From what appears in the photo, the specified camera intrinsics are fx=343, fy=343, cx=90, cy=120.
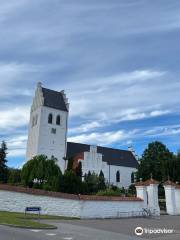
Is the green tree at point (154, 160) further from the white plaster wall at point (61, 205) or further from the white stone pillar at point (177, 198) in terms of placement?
the white plaster wall at point (61, 205)

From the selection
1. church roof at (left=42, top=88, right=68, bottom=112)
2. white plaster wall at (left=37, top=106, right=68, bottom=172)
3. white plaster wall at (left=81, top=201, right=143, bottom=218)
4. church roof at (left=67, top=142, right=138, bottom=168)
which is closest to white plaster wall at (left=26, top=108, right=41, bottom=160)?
white plaster wall at (left=37, top=106, right=68, bottom=172)

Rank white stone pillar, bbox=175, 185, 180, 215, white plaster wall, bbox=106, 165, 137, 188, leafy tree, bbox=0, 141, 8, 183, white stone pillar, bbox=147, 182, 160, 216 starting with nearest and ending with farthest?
white stone pillar, bbox=147, 182, 160, 216 < white stone pillar, bbox=175, 185, 180, 215 < leafy tree, bbox=0, 141, 8, 183 < white plaster wall, bbox=106, 165, 137, 188

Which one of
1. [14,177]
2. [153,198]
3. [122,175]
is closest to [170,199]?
[153,198]

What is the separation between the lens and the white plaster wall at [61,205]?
70.6ft

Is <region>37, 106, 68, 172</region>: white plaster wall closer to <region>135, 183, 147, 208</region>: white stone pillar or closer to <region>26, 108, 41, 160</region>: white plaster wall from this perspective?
<region>26, 108, 41, 160</region>: white plaster wall

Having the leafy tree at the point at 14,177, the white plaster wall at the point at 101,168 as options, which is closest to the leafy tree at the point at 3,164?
the leafy tree at the point at 14,177

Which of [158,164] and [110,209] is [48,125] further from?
[110,209]

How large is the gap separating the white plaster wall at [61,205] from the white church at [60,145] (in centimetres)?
4477

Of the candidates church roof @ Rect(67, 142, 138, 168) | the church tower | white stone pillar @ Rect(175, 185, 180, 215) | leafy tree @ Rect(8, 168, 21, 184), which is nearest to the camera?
white stone pillar @ Rect(175, 185, 180, 215)

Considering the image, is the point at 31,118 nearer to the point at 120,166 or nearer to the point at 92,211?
the point at 120,166

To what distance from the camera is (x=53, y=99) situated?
2970 inches

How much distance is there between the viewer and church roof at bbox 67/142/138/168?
76.6 metres

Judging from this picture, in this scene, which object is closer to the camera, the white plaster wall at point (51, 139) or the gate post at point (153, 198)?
the gate post at point (153, 198)

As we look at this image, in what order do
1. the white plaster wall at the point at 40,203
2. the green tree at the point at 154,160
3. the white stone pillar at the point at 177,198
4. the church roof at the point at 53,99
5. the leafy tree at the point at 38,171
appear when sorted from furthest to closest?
the church roof at the point at 53,99 < the green tree at the point at 154,160 < the leafy tree at the point at 38,171 < the white stone pillar at the point at 177,198 < the white plaster wall at the point at 40,203
